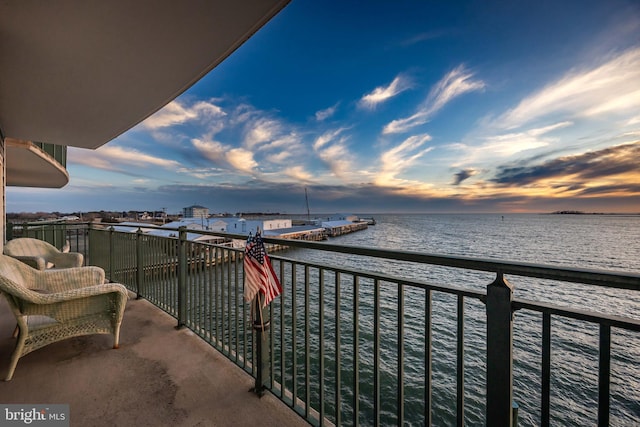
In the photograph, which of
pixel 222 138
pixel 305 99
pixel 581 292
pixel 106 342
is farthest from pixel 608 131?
pixel 222 138

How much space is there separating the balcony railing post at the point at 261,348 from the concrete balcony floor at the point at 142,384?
0.24 ft

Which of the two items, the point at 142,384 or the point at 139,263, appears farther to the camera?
the point at 139,263

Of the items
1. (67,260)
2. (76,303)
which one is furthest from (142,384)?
(67,260)

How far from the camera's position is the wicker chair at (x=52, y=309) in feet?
6.29

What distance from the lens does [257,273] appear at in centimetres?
165

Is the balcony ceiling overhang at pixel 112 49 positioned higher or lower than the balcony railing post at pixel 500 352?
higher

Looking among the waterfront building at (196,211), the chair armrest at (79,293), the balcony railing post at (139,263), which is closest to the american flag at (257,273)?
the chair armrest at (79,293)

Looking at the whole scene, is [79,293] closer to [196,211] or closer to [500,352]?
[500,352]

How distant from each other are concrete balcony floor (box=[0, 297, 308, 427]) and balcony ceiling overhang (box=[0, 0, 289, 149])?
2.57 meters

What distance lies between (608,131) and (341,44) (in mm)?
11716

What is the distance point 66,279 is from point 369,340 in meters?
6.39

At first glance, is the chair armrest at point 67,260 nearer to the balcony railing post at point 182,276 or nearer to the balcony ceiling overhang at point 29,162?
the balcony railing post at point 182,276

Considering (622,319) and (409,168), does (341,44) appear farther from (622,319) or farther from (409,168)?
(409,168)

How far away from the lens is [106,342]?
8.13 feet
